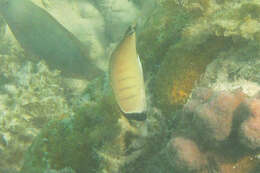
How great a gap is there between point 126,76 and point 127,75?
0.05 feet

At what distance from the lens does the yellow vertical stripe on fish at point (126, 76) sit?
217 cm

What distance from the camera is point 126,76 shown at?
2.19 meters

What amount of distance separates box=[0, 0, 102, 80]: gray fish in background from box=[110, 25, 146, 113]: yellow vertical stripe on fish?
11.3ft

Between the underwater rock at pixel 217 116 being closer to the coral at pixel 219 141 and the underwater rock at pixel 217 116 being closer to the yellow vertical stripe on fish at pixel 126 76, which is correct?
the coral at pixel 219 141

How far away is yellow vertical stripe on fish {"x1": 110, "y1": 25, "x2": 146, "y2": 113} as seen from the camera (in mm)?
2166

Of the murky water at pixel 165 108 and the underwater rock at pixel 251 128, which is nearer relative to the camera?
the underwater rock at pixel 251 128

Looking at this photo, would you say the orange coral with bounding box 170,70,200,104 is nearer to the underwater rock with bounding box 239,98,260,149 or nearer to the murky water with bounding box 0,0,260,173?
the murky water with bounding box 0,0,260,173

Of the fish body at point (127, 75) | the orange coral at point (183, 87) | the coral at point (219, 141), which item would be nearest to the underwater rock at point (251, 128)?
the coral at point (219, 141)

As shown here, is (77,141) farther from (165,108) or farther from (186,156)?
(186,156)

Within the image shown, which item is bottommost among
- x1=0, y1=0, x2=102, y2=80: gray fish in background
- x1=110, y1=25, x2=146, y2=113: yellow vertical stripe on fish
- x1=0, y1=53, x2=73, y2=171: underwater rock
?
x1=0, y1=53, x2=73, y2=171: underwater rock

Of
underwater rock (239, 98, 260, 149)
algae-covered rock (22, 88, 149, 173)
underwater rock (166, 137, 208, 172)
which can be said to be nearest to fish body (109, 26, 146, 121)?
underwater rock (166, 137, 208, 172)

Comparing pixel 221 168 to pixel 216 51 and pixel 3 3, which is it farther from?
pixel 3 3

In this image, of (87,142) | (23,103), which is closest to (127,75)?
(87,142)

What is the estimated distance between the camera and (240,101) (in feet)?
6.88
